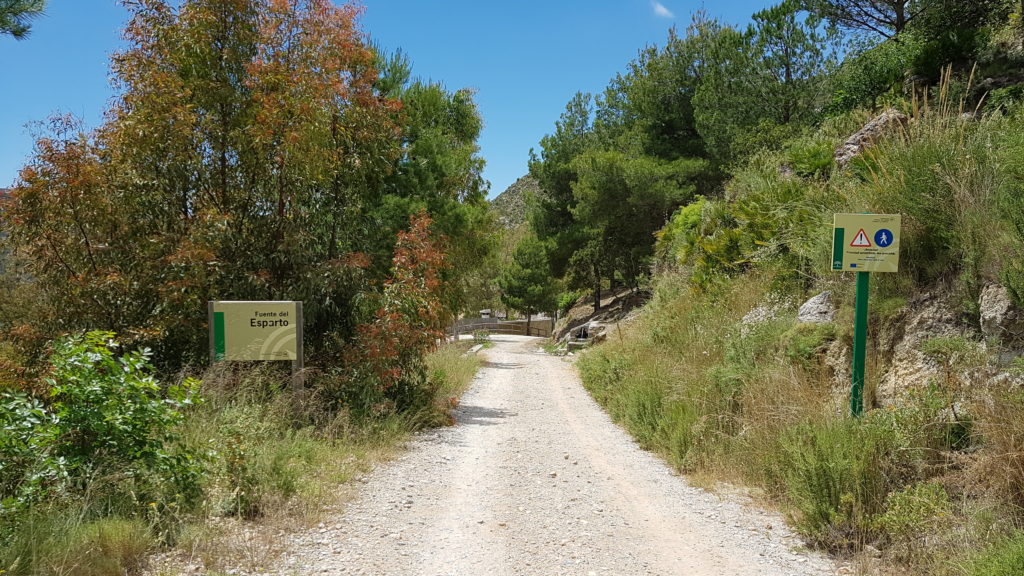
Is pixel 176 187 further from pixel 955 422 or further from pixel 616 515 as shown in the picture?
pixel 955 422

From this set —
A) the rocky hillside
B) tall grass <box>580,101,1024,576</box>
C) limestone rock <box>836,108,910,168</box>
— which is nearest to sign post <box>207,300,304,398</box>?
tall grass <box>580,101,1024,576</box>

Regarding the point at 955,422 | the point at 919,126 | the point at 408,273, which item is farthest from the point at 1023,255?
the point at 408,273

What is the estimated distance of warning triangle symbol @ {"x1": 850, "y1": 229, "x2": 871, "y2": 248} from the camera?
548cm

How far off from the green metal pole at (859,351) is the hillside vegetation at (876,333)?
0.13 metres

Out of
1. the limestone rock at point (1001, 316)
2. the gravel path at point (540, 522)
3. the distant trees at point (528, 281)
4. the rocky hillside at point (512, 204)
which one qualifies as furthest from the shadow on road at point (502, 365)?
the rocky hillside at point (512, 204)

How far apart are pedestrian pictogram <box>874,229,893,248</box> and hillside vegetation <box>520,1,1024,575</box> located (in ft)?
2.44

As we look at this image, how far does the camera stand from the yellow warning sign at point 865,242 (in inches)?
215

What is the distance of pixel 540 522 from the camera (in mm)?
5441

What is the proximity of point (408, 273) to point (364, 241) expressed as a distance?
179 centimetres

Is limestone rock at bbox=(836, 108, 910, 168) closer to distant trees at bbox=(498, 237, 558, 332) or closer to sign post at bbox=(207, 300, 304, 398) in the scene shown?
sign post at bbox=(207, 300, 304, 398)

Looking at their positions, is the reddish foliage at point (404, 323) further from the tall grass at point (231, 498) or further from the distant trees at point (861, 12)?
the distant trees at point (861, 12)

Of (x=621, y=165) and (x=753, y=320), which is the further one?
(x=621, y=165)

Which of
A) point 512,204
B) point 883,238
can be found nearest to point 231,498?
point 883,238

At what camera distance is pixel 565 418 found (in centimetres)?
1095
